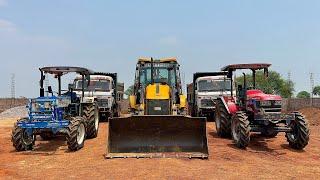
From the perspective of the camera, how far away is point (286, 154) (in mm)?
11234

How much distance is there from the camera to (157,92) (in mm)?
13938

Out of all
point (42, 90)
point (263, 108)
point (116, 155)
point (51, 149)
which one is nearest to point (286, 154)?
point (263, 108)

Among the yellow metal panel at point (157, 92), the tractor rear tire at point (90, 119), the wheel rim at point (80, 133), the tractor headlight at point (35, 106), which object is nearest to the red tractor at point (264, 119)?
the yellow metal panel at point (157, 92)

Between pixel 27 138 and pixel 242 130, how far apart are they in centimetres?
597

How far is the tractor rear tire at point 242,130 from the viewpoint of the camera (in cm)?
1142

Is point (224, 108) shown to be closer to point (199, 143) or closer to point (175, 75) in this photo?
point (175, 75)

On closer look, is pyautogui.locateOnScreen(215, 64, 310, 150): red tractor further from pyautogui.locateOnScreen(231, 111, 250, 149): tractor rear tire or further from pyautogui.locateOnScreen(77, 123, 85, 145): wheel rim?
pyautogui.locateOnScreen(77, 123, 85, 145): wheel rim

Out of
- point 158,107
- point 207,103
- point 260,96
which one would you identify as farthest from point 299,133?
point 207,103

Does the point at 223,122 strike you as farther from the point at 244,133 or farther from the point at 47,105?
the point at 47,105

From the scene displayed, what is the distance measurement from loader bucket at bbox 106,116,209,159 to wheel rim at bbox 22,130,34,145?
265 cm

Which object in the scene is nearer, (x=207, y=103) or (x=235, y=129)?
(x=235, y=129)

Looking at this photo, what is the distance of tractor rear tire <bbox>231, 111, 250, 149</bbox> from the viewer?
11422mm

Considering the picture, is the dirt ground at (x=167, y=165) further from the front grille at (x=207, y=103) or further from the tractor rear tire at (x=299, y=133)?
the front grille at (x=207, y=103)

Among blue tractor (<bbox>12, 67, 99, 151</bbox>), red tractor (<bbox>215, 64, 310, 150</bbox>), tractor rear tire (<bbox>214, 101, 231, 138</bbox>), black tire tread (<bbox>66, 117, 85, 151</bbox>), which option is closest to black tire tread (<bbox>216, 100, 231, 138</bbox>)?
tractor rear tire (<bbox>214, 101, 231, 138</bbox>)
